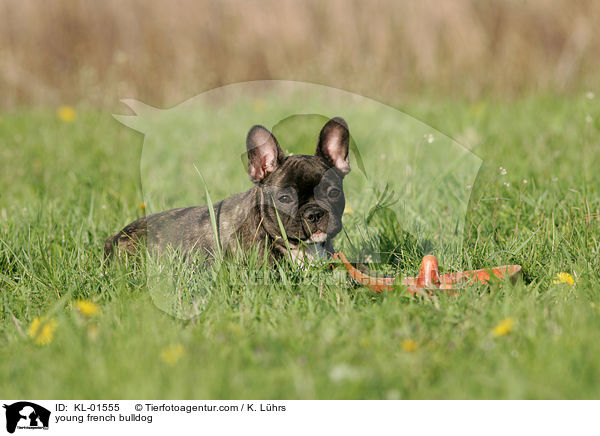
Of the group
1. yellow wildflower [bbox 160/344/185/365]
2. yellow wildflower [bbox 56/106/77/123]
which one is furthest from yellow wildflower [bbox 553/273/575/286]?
yellow wildflower [bbox 56/106/77/123]

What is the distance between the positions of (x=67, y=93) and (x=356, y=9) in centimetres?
408

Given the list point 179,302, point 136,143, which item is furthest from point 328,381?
point 136,143

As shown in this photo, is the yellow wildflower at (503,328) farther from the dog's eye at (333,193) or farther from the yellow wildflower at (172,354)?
the yellow wildflower at (172,354)

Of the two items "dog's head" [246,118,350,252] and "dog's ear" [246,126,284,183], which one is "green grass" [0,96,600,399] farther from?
"dog's ear" [246,126,284,183]

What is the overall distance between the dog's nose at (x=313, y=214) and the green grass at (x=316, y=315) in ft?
0.84

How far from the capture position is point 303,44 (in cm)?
884

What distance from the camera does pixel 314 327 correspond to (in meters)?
2.84

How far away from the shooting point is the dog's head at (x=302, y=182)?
128 inches

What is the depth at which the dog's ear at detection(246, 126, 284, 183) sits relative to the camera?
325 cm

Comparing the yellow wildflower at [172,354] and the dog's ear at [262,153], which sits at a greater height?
the dog's ear at [262,153]

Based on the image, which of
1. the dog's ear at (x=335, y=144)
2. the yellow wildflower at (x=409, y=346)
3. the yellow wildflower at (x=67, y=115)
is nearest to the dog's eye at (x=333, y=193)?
the dog's ear at (x=335, y=144)

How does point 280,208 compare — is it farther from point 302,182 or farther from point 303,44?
point 303,44

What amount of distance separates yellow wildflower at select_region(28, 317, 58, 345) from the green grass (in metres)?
0.03
